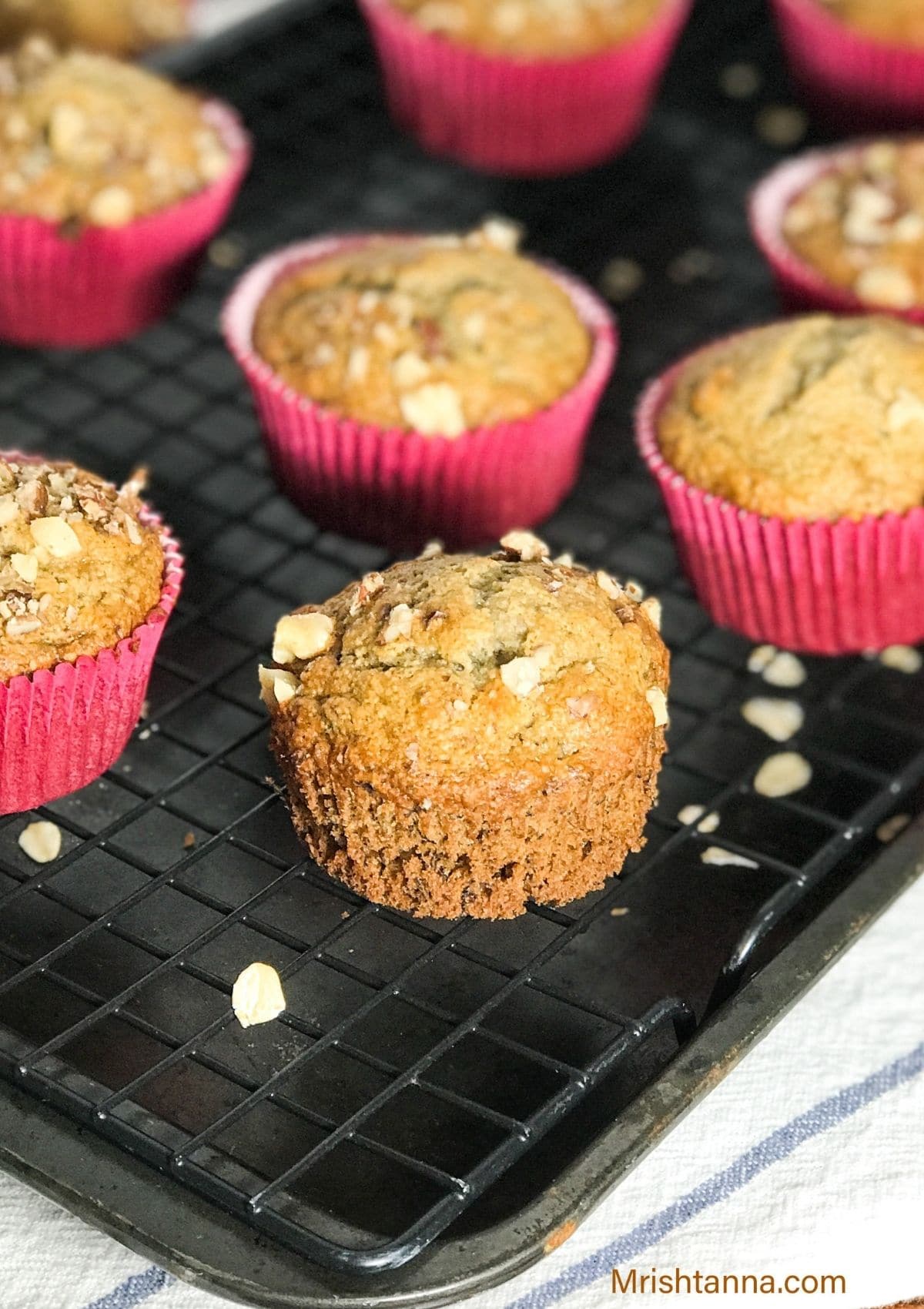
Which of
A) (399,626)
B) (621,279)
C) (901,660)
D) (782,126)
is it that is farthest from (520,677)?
(782,126)

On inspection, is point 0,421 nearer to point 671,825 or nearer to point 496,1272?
point 671,825

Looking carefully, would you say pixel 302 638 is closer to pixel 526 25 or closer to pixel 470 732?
pixel 470 732

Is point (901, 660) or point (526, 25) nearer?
point (901, 660)

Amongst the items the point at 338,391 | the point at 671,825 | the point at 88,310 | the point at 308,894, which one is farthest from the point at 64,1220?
the point at 88,310

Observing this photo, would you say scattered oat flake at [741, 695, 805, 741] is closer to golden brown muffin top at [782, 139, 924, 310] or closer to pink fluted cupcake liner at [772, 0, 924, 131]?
golden brown muffin top at [782, 139, 924, 310]

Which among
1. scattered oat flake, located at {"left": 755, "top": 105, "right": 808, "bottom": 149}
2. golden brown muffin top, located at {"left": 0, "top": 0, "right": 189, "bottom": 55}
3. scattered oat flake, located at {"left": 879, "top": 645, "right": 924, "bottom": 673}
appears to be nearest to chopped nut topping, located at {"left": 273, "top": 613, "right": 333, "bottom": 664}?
scattered oat flake, located at {"left": 879, "top": 645, "right": 924, "bottom": 673}

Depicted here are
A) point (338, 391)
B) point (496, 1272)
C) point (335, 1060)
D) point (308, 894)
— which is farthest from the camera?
point (338, 391)

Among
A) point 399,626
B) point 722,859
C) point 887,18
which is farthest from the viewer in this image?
point 887,18
